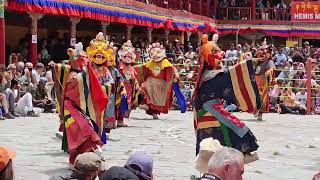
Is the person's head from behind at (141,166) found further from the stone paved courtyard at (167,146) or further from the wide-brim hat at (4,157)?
the stone paved courtyard at (167,146)

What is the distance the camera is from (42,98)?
16344 millimetres

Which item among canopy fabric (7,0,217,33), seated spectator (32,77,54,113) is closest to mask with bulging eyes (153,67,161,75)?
canopy fabric (7,0,217,33)

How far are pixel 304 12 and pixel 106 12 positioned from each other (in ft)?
51.4

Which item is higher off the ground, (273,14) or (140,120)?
(273,14)

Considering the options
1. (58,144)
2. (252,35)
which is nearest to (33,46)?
(58,144)

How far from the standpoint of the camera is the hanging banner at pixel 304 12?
115 ft

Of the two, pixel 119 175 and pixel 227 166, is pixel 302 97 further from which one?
pixel 227 166

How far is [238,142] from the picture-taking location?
773 cm

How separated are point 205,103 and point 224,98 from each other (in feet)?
0.76

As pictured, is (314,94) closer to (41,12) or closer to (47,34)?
(41,12)

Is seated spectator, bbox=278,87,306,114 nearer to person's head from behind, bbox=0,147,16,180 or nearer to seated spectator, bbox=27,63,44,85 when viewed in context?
seated spectator, bbox=27,63,44,85

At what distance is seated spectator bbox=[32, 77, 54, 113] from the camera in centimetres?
1617

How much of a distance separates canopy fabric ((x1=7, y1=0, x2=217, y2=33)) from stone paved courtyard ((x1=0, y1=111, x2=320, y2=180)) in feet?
6.63

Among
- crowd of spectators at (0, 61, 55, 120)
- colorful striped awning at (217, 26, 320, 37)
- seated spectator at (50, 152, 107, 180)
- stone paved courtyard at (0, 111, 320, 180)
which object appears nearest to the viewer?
seated spectator at (50, 152, 107, 180)
